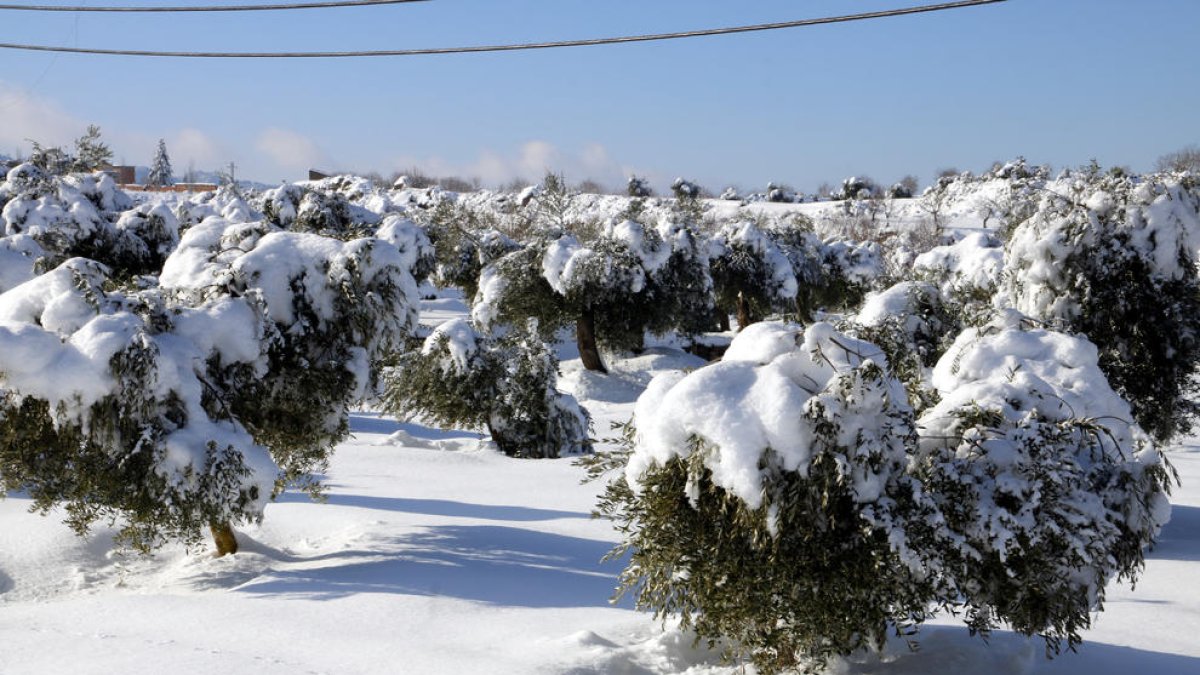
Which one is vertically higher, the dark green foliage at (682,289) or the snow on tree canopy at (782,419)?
the dark green foliage at (682,289)

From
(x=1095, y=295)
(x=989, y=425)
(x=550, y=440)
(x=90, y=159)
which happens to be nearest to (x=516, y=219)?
(x=90, y=159)

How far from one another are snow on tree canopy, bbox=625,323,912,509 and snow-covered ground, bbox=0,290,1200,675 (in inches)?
57.5

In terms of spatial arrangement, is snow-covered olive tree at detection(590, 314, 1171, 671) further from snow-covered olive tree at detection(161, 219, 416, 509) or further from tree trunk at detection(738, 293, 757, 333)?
tree trunk at detection(738, 293, 757, 333)

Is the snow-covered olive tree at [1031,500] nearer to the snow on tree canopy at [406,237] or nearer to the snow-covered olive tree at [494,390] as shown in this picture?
the snow-covered olive tree at [494,390]

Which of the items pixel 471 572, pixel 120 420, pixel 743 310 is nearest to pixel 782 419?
pixel 471 572

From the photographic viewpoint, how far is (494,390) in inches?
705

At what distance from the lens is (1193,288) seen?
10.2m

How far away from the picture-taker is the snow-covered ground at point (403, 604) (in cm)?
603

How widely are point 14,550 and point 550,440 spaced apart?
979cm

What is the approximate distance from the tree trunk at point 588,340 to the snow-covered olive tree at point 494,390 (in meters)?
9.25

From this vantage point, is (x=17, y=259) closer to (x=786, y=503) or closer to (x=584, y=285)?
(x=786, y=503)

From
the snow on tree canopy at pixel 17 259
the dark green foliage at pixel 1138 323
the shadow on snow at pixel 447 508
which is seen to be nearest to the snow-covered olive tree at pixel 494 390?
the shadow on snow at pixel 447 508

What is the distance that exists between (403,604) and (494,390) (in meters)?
10.7

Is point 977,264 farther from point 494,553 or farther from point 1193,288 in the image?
point 494,553
